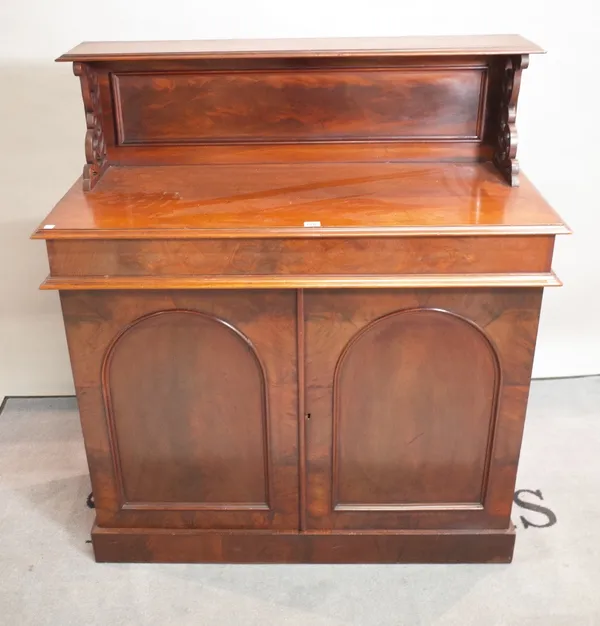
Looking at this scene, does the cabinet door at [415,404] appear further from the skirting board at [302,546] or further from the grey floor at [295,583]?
the grey floor at [295,583]

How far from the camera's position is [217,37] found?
2309mm

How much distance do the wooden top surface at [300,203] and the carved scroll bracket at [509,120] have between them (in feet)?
0.12

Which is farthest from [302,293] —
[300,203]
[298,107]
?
[298,107]

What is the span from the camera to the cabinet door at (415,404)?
1.77 metres

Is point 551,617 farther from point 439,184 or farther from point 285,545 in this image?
point 439,184

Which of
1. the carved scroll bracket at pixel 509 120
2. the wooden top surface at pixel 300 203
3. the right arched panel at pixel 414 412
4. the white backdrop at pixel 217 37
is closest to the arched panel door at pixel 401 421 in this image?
the right arched panel at pixel 414 412

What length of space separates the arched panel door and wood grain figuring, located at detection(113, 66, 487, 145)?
59cm

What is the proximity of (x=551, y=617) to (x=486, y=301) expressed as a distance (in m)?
0.85

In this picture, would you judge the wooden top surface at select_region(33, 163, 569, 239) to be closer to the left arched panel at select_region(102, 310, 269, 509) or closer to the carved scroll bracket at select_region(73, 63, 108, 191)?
the carved scroll bracket at select_region(73, 63, 108, 191)

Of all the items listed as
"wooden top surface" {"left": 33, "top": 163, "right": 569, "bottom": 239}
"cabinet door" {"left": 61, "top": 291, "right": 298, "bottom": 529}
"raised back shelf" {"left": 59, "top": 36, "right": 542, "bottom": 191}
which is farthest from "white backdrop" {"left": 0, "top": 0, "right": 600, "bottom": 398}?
"cabinet door" {"left": 61, "top": 291, "right": 298, "bottom": 529}

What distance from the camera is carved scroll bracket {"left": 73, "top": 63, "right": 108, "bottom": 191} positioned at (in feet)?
6.16

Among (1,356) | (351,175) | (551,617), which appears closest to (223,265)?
(351,175)

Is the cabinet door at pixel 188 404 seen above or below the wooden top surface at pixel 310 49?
below

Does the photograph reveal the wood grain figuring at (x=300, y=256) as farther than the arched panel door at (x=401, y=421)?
No
